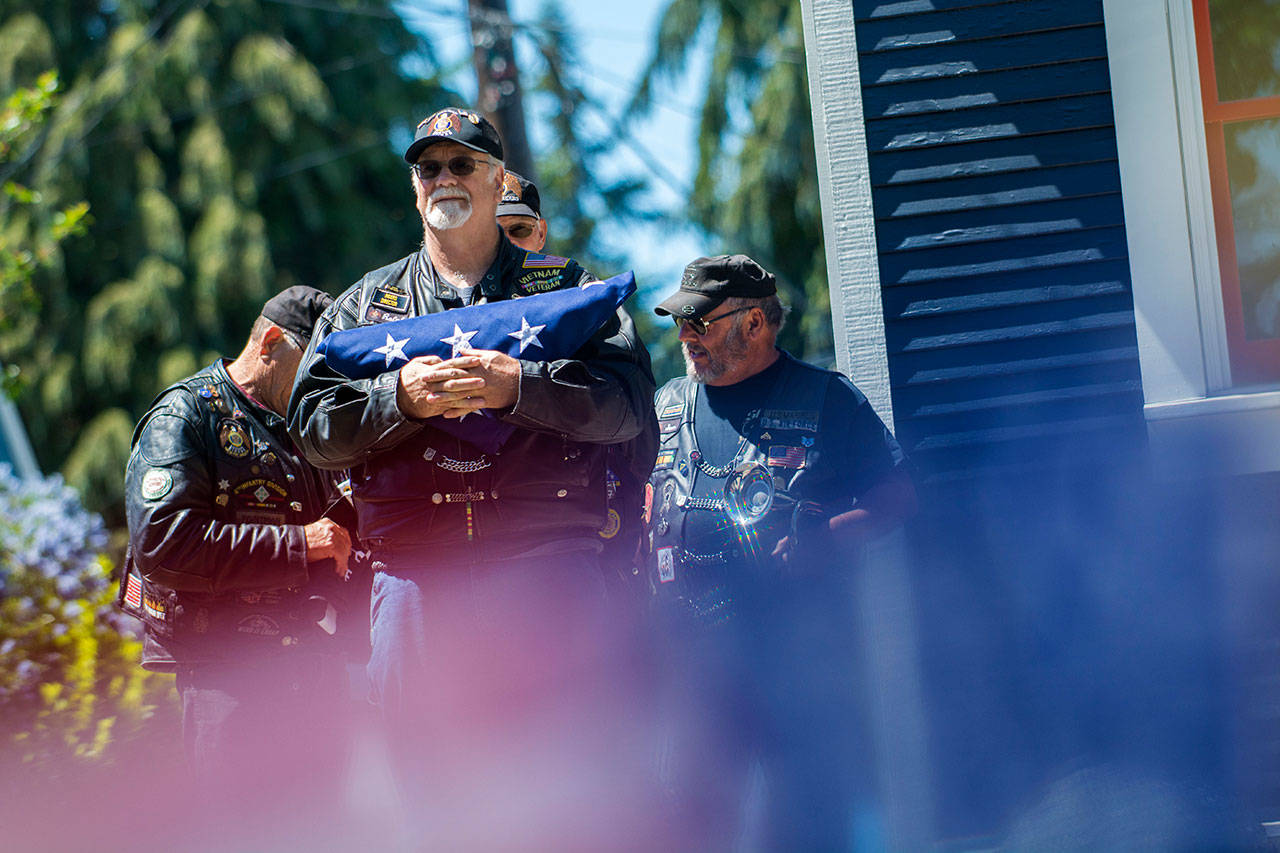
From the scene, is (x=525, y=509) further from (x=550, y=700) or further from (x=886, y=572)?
(x=886, y=572)

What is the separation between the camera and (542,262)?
3014 millimetres

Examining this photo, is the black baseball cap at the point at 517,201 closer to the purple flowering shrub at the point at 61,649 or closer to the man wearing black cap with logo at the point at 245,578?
the man wearing black cap with logo at the point at 245,578

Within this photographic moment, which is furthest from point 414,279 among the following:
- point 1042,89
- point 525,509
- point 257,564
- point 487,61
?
point 487,61

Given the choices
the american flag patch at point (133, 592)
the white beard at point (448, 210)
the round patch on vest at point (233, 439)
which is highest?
the white beard at point (448, 210)

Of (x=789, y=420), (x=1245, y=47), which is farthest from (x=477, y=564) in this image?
(x=1245, y=47)

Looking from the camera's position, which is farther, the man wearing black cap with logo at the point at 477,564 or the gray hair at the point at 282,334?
the gray hair at the point at 282,334

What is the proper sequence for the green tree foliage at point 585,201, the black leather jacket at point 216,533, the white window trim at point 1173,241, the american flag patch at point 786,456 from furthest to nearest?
the green tree foliage at point 585,201
the white window trim at point 1173,241
the american flag patch at point 786,456
the black leather jacket at point 216,533

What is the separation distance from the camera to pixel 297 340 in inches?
138

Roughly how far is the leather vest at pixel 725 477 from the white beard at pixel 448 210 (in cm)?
96

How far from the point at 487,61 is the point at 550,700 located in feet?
18.2

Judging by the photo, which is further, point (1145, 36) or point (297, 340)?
point (1145, 36)

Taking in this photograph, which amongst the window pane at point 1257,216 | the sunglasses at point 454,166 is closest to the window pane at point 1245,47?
the window pane at point 1257,216

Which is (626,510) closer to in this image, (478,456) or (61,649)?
(478,456)

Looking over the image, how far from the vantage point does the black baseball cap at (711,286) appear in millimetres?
Result: 3598
